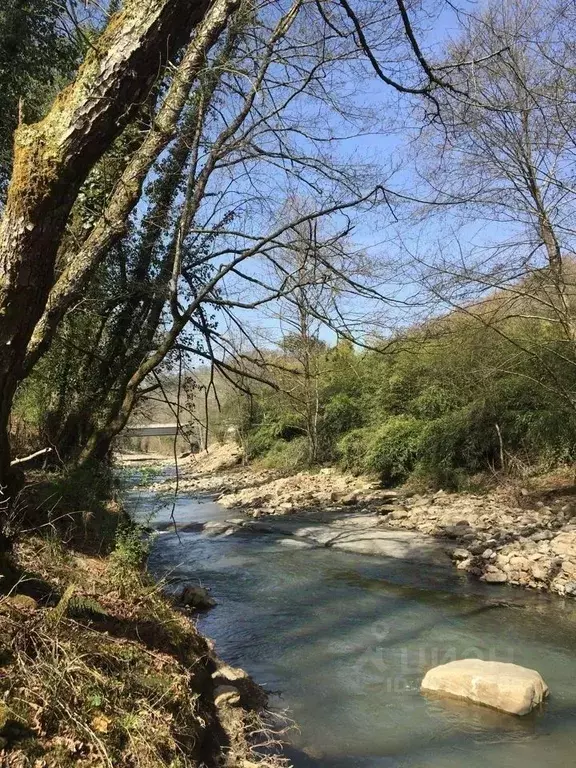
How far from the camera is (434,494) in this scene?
12227mm

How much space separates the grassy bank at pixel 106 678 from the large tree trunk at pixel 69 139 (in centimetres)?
136

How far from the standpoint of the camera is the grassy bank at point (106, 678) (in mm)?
2238

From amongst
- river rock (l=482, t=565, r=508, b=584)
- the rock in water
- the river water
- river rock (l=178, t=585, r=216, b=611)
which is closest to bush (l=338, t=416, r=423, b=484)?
the river water

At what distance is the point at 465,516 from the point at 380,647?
508 cm

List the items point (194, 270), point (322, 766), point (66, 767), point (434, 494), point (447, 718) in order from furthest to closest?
point (434, 494) < point (194, 270) < point (447, 718) < point (322, 766) < point (66, 767)

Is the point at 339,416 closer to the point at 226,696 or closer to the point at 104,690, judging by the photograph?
the point at 226,696

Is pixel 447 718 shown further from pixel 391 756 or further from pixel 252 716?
pixel 252 716

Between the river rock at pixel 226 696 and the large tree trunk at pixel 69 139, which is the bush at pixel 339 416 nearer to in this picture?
the river rock at pixel 226 696

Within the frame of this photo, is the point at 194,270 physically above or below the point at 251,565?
above

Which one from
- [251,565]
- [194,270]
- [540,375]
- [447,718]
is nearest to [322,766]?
[447,718]

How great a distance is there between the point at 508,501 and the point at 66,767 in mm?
9516

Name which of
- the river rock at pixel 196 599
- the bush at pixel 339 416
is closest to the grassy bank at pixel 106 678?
the river rock at pixel 196 599

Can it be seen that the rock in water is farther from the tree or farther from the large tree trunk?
the tree

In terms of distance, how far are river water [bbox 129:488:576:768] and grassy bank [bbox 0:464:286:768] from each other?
1.99 feet
